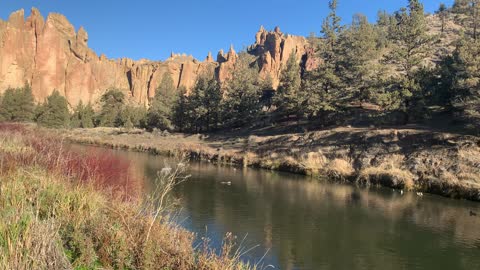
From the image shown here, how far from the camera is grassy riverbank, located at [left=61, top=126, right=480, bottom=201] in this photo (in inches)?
1252

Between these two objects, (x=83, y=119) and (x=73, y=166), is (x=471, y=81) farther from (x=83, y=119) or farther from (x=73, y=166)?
(x=83, y=119)

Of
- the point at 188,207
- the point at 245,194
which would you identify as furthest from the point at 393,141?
the point at 188,207

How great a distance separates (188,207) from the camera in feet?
65.9

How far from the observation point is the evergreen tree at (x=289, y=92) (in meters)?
64.1

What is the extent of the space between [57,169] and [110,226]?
4445 mm

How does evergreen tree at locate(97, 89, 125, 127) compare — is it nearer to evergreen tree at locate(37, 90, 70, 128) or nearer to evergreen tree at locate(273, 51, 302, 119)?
evergreen tree at locate(37, 90, 70, 128)

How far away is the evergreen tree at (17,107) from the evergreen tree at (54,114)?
8.01 feet

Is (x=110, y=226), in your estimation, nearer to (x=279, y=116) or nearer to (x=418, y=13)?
(x=418, y=13)

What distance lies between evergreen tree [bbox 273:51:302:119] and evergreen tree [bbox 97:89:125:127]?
160ft

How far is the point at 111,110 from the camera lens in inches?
4400

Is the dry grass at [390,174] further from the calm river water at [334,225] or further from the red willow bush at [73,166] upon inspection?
the red willow bush at [73,166]

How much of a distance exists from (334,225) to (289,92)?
48809mm

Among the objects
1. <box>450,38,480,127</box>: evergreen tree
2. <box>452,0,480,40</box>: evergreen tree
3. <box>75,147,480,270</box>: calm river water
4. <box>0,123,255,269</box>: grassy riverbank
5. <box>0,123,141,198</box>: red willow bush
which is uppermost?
<box>452,0,480,40</box>: evergreen tree

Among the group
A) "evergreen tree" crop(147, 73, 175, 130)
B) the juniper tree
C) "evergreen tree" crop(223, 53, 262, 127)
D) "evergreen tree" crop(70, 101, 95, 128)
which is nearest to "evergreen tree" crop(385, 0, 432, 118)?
"evergreen tree" crop(223, 53, 262, 127)
